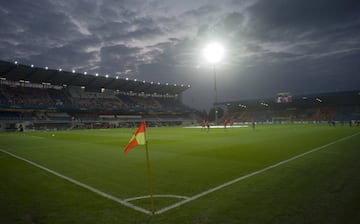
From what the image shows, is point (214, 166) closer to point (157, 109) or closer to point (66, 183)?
point (66, 183)

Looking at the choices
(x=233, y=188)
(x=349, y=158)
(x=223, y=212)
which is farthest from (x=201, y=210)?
(x=349, y=158)

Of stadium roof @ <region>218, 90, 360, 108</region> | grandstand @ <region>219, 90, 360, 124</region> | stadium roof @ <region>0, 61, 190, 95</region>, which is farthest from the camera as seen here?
grandstand @ <region>219, 90, 360, 124</region>

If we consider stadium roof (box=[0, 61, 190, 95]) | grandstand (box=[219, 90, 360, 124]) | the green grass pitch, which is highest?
stadium roof (box=[0, 61, 190, 95])

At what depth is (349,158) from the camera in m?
13.7

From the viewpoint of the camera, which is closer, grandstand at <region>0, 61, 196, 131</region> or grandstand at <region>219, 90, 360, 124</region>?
grandstand at <region>0, 61, 196, 131</region>

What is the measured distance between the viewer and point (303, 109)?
10712 cm

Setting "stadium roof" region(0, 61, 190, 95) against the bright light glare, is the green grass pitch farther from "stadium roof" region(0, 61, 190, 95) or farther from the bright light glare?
"stadium roof" region(0, 61, 190, 95)

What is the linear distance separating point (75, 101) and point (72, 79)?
8.71 m

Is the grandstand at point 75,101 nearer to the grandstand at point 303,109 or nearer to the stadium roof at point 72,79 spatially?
the stadium roof at point 72,79

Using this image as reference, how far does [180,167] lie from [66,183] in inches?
194

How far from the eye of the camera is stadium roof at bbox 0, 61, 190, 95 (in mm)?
67463

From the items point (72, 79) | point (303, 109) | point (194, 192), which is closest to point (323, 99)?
point (303, 109)

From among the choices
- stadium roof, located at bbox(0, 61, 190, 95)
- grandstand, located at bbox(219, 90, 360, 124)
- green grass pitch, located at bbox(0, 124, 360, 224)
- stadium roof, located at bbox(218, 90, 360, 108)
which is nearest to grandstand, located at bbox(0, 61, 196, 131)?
stadium roof, located at bbox(0, 61, 190, 95)

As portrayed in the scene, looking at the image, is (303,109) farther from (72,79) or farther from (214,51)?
(72,79)
